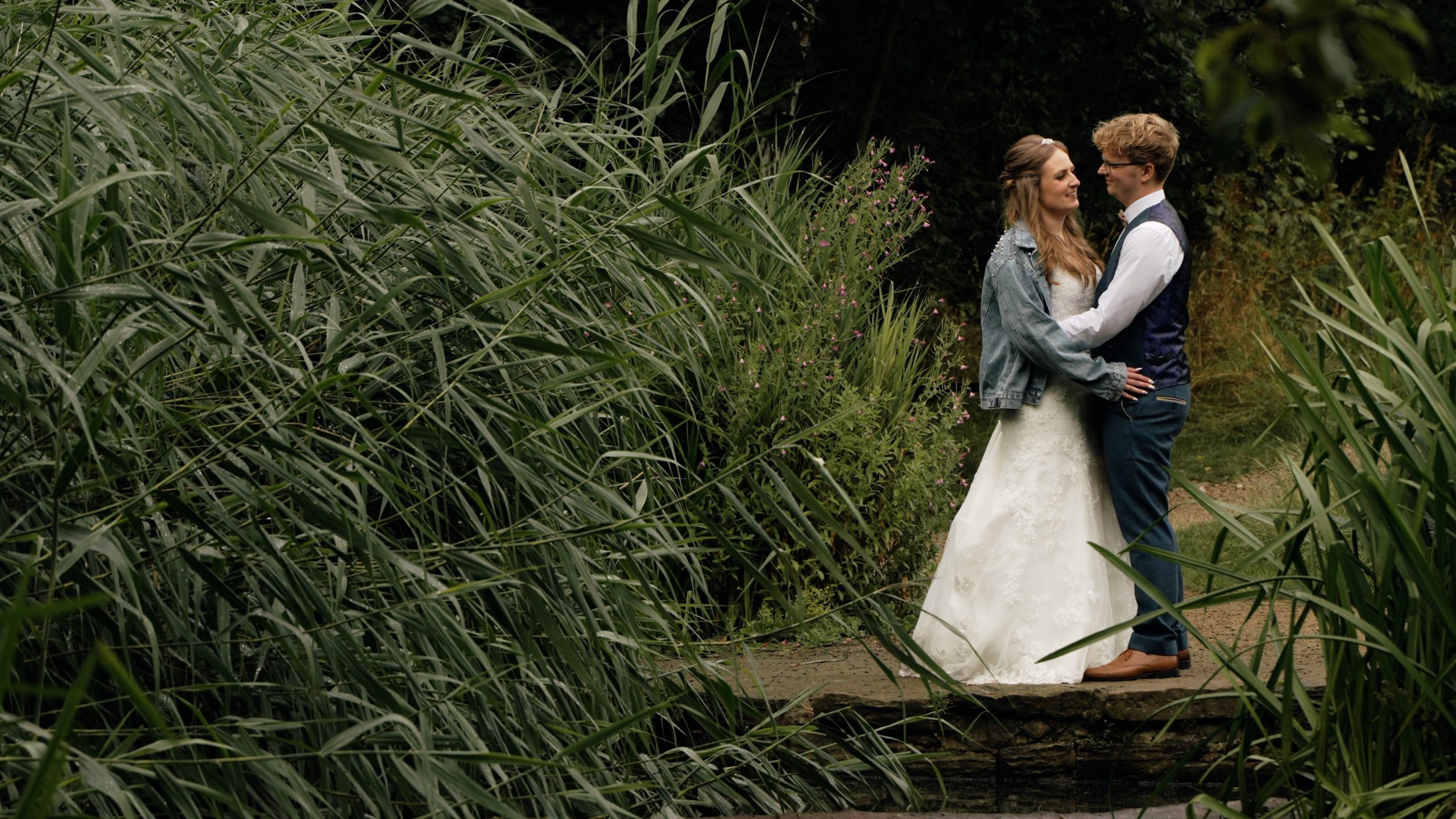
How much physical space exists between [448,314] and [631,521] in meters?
0.67

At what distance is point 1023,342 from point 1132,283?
378 millimetres

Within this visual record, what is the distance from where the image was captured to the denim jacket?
461 cm

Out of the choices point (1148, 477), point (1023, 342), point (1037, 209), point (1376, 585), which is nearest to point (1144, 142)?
point (1037, 209)

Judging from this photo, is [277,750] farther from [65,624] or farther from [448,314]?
[448,314]

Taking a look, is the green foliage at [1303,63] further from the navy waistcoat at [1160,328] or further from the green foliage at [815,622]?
the green foliage at [815,622]

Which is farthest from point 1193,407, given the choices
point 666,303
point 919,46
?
point 666,303

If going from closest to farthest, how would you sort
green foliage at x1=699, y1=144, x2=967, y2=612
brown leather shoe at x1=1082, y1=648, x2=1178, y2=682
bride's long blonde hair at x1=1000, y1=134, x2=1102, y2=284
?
brown leather shoe at x1=1082, y1=648, x2=1178, y2=682 → bride's long blonde hair at x1=1000, y1=134, x2=1102, y2=284 → green foliage at x1=699, y1=144, x2=967, y2=612

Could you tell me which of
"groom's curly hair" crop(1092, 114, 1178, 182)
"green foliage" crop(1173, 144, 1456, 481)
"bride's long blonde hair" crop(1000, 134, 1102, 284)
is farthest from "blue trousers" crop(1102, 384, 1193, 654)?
"green foliage" crop(1173, 144, 1456, 481)

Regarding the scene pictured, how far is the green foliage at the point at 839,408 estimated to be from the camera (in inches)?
209

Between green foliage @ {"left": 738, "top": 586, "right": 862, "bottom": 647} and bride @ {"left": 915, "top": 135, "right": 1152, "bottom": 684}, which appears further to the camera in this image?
green foliage @ {"left": 738, "top": 586, "right": 862, "bottom": 647}

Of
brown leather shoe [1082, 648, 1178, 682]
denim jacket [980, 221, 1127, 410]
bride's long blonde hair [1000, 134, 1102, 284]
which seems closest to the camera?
brown leather shoe [1082, 648, 1178, 682]

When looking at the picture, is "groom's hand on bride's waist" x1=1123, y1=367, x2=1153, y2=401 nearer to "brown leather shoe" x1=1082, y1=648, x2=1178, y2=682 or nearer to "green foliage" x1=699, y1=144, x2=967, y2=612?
"brown leather shoe" x1=1082, y1=648, x2=1178, y2=682

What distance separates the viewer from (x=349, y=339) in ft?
8.07

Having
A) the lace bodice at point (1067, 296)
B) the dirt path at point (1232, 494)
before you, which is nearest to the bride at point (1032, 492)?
the lace bodice at point (1067, 296)
